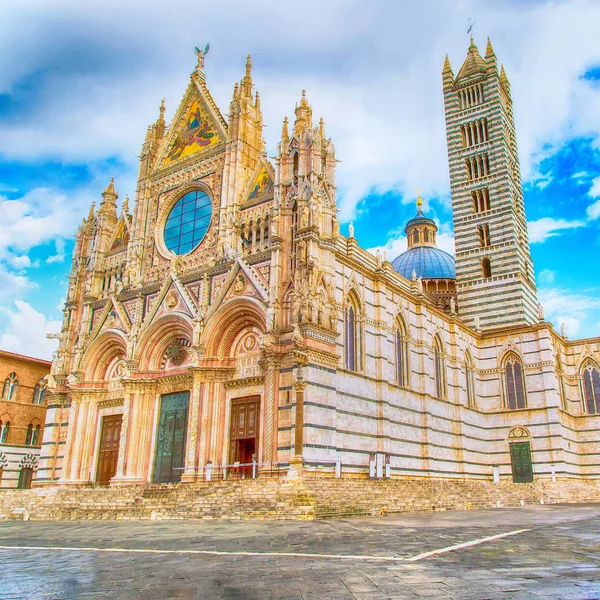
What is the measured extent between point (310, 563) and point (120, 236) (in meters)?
28.7

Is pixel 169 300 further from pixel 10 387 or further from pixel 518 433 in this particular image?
pixel 518 433

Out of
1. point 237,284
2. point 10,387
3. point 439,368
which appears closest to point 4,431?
point 10,387

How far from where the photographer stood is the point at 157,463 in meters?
26.4

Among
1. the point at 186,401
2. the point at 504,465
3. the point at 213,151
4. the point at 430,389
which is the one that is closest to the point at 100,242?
the point at 213,151

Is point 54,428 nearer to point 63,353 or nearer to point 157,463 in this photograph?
point 63,353

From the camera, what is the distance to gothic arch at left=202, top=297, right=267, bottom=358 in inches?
997

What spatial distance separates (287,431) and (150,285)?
11.7 meters

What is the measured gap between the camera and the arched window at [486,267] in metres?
38.0

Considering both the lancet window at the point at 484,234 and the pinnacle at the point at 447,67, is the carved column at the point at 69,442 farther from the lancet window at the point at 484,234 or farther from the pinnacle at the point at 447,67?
the pinnacle at the point at 447,67

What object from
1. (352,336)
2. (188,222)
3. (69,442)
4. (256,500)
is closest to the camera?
(256,500)

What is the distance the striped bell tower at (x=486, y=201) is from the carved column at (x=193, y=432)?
1940 cm

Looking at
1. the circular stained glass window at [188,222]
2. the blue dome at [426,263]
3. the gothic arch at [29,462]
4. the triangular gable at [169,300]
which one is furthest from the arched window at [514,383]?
the gothic arch at [29,462]

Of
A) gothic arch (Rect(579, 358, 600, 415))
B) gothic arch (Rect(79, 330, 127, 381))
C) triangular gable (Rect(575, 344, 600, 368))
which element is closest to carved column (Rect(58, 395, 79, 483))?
gothic arch (Rect(79, 330, 127, 381))

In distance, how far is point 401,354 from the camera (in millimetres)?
29328
